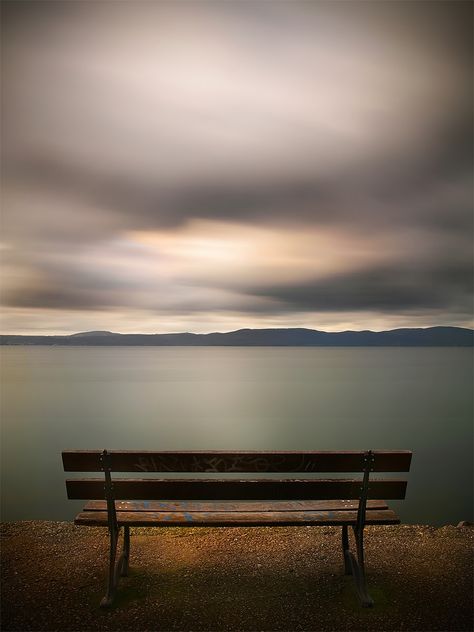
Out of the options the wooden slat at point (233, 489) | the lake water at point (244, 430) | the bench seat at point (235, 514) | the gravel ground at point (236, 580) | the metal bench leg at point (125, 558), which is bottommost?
the lake water at point (244, 430)

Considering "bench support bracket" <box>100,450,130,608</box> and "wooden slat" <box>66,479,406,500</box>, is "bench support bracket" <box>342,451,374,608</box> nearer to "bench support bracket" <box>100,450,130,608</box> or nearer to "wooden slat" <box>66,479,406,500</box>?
"wooden slat" <box>66,479,406,500</box>

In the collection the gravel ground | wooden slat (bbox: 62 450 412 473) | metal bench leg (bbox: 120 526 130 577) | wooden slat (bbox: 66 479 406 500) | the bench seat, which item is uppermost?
wooden slat (bbox: 62 450 412 473)

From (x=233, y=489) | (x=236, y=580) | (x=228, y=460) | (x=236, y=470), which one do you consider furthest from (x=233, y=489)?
(x=236, y=580)

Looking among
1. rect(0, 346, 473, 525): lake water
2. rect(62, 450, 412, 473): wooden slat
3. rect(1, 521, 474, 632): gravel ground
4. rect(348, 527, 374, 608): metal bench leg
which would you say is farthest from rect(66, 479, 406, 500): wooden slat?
rect(0, 346, 473, 525): lake water

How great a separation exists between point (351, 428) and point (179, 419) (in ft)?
36.1

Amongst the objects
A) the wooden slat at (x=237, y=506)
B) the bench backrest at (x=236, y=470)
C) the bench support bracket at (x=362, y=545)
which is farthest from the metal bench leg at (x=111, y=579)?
the bench support bracket at (x=362, y=545)

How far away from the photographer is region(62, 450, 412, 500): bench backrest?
3.36 metres

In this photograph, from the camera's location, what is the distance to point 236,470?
341 cm

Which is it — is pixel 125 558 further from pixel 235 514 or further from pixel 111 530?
pixel 235 514

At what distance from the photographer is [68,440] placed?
19359mm

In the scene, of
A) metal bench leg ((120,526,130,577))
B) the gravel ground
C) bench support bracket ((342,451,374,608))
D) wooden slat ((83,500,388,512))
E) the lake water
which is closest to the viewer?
the gravel ground

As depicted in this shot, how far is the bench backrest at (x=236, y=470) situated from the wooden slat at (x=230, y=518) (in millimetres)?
168

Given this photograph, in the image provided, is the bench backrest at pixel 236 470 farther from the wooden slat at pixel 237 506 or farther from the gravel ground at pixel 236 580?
the gravel ground at pixel 236 580

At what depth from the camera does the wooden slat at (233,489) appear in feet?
11.4
